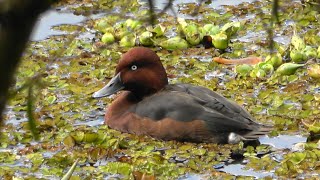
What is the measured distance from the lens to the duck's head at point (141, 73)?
6.80 m

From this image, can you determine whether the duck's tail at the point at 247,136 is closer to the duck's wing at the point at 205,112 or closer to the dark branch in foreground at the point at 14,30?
the duck's wing at the point at 205,112

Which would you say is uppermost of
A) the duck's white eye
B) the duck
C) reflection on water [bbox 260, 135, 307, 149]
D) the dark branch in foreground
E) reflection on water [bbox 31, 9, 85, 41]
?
the dark branch in foreground

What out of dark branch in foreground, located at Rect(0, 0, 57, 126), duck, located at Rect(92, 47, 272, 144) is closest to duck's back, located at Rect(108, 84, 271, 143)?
duck, located at Rect(92, 47, 272, 144)

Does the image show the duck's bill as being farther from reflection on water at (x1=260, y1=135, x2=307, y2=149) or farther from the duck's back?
reflection on water at (x1=260, y1=135, x2=307, y2=149)

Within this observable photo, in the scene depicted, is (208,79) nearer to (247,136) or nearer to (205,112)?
(205,112)

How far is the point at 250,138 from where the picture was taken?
6.23 meters

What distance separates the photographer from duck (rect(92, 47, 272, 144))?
627cm

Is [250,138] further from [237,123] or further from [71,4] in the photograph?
[71,4]

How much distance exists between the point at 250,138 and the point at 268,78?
1613 millimetres

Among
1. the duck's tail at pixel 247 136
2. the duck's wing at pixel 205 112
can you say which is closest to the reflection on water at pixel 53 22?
the duck's wing at pixel 205 112

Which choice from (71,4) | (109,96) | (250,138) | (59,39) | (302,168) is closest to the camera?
(302,168)

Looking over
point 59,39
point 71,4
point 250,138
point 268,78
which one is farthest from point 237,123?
point 71,4

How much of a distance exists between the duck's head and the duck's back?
255 mm

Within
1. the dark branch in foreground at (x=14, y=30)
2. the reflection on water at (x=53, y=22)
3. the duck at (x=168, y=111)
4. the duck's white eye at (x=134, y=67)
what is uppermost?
the dark branch in foreground at (x=14, y=30)
